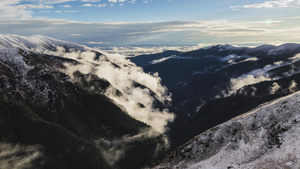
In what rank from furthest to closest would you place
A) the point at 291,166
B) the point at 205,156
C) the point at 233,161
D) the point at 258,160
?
1. the point at 205,156
2. the point at 233,161
3. the point at 258,160
4. the point at 291,166

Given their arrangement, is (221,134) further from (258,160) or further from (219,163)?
(258,160)

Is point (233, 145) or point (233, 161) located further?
point (233, 145)

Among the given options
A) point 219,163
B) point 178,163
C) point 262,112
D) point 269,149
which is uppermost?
point 262,112

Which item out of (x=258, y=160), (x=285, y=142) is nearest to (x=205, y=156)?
(x=258, y=160)

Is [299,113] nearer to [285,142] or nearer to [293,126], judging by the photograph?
[293,126]

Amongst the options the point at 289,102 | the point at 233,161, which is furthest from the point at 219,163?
the point at 289,102

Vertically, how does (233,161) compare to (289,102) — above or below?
below

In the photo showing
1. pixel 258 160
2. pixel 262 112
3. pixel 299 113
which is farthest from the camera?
pixel 262 112
